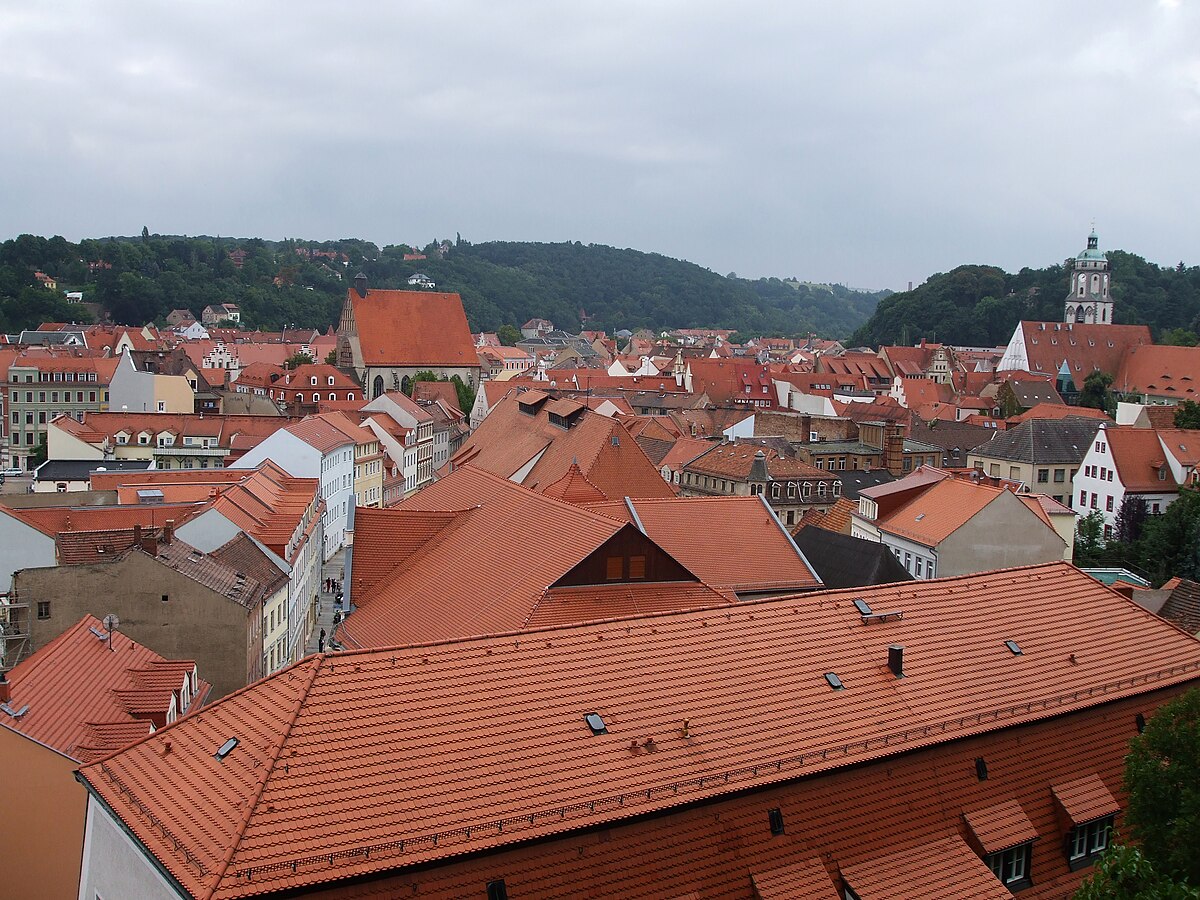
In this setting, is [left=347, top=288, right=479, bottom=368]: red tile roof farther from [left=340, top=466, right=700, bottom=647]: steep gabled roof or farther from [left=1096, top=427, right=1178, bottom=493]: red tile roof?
[left=340, top=466, right=700, bottom=647]: steep gabled roof

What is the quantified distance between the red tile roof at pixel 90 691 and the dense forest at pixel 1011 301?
173611mm

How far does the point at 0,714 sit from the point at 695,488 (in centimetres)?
4376

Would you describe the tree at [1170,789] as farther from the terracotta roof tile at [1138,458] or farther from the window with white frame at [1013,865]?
the terracotta roof tile at [1138,458]

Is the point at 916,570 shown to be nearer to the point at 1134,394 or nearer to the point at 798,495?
the point at 798,495

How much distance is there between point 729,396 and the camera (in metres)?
119

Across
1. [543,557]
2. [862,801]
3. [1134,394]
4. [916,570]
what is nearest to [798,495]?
[916,570]

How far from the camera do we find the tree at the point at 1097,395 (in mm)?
114062

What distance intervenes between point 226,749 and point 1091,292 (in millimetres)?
178342

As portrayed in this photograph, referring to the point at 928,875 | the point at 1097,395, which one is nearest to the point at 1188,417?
the point at 1097,395

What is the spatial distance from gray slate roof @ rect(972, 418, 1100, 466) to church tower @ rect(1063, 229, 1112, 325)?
106m

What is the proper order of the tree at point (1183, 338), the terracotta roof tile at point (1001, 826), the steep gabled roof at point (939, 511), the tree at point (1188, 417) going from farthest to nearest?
1. the tree at point (1183, 338)
2. the tree at point (1188, 417)
3. the steep gabled roof at point (939, 511)
4. the terracotta roof tile at point (1001, 826)

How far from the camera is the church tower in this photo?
170875mm

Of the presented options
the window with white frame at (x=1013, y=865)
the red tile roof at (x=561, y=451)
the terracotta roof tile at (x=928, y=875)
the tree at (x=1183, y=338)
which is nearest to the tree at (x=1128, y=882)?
the terracotta roof tile at (x=928, y=875)

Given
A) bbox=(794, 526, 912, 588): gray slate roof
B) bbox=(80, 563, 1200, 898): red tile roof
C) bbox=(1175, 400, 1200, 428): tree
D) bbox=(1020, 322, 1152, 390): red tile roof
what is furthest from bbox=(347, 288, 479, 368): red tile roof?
bbox=(80, 563, 1200, 898): red tile roof
